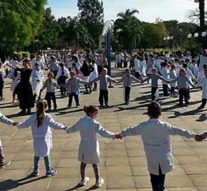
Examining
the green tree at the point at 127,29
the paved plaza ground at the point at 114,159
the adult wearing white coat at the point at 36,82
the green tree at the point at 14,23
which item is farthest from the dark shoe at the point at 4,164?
the green tree at the point at 127,29

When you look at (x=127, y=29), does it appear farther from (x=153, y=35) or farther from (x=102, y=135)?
(x=102, y=135)

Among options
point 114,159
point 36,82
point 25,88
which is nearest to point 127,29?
point 36,82

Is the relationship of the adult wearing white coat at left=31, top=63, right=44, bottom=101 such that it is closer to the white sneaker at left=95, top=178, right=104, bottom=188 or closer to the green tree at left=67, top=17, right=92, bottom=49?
the white sneaker at left=95, top=178, right=104, bottom=188

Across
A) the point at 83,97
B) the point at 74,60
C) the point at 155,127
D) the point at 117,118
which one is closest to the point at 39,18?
the point at 74,60

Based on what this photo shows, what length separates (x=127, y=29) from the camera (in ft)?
214

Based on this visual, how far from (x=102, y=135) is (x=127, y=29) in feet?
191

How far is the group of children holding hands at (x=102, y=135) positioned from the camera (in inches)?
269

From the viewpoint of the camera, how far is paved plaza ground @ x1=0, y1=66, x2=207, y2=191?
8383mm

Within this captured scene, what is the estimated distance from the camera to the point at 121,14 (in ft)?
214

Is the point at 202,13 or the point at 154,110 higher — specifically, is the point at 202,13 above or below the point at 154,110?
above

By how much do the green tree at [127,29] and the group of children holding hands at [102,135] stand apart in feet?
183

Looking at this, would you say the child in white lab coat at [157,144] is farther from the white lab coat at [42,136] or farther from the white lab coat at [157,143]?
the white lab coat at [42,136]

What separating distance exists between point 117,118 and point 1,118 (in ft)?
21.5

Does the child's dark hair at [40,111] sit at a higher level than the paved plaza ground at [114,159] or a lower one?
higher
